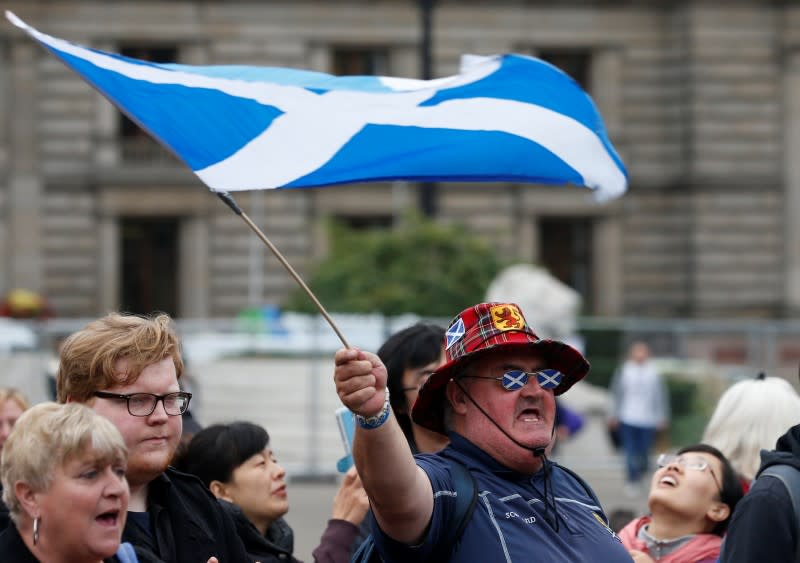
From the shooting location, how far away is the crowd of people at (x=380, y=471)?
343 centimetres

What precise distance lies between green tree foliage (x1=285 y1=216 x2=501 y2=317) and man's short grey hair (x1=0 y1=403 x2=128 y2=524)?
774 inches

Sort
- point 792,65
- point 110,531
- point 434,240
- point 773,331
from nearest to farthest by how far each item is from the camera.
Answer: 1. point 110,531
2. point 773,331
3. point 434,240
4. point 792,65

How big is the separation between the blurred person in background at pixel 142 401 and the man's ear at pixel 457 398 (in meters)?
0.71

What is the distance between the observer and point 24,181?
3575 cm

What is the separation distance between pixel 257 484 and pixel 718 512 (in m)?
1.55

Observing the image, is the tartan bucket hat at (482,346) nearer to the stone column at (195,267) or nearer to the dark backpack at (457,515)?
the dark backpack at (457,515)

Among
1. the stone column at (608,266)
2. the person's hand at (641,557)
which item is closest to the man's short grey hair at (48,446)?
the person's hand at (641,557)

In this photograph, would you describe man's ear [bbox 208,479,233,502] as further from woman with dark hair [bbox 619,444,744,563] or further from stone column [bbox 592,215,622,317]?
stone column [bbox 592,215,622,317]

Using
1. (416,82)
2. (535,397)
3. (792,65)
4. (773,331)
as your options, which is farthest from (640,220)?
(535,397)

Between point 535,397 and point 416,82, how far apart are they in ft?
8.74

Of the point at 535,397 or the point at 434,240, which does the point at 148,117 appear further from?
the point at 434,240

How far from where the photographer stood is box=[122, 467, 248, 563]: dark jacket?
4145 millimetres

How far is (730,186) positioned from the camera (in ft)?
125

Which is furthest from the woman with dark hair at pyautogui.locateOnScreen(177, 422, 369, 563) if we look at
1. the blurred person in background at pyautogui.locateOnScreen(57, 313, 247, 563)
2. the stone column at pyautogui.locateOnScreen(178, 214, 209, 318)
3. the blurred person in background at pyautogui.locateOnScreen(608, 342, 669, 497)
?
the stone column at pyautogui.locateOnScreen(178, 214, 209, 318)
